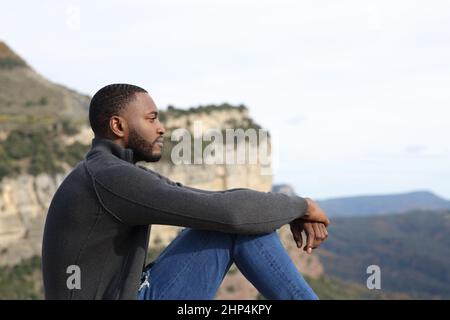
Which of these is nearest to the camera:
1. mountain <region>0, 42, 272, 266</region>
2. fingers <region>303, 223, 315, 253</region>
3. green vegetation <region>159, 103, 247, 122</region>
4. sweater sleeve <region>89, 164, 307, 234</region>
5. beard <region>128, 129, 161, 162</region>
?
sweater sleeve <region>89, 164, 307, 234</region>

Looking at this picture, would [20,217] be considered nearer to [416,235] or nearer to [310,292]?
[310,292]

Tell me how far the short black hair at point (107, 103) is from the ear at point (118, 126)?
0.03 metres

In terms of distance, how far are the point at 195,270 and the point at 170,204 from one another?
479 mm

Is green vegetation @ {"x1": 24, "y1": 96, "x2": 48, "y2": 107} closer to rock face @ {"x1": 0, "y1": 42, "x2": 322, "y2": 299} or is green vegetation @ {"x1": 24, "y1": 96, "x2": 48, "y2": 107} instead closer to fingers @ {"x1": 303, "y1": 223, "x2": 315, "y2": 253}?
rock face @ {"x1": 0, "y1": 42, "x2": 322, "y2": 299}

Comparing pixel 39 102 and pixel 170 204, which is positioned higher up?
pixel 39 102

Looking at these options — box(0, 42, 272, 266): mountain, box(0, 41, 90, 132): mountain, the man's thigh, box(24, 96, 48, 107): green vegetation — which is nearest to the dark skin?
the man's thigh

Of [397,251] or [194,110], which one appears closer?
[194,110]

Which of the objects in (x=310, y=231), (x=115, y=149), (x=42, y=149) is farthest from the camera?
(x=42, y=149)

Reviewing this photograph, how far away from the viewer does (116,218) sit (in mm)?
3352

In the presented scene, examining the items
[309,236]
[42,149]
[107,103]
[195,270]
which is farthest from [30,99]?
[195,270]

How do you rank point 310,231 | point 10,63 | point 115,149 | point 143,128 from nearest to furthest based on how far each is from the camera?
point 115,149
point 143,128
point 310,231
point 10,63

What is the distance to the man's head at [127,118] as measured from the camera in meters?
3.71

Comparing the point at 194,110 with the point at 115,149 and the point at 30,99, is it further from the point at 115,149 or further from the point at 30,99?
the point at 115,149

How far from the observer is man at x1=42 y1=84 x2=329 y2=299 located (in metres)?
3.31
